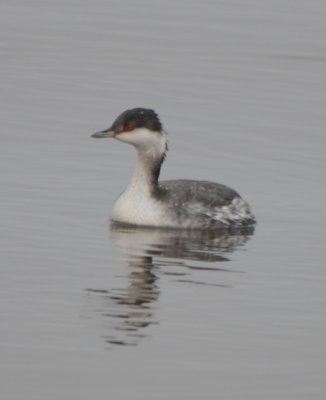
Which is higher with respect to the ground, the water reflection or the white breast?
the white breast

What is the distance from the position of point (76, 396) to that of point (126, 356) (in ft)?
3.57

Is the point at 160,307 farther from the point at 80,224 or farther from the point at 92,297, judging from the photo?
the point at 80,224

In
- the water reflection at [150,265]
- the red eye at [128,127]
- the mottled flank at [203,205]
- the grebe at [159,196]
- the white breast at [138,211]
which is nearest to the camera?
the water reflection at [150,265]

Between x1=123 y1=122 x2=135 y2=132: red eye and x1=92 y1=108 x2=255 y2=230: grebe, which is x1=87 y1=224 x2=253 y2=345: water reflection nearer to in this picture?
x1=92 y1=108 x2=255 y2=230: grebe

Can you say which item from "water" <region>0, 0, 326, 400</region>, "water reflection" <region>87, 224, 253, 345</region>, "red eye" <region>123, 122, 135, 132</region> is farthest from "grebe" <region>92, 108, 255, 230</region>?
"water" <region>0, 0, 326, 400</region>

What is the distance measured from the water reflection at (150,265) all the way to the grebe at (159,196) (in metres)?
0.18

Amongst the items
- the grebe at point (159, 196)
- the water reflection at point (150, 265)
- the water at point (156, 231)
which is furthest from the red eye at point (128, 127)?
the water reflection at point (150, 265)

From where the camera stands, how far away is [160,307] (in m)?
14.5

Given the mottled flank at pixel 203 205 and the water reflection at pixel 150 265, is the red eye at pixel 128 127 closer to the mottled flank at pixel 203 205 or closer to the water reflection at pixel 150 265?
the mottled flank at pixel 203 205

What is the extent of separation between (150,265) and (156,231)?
2.21 meters

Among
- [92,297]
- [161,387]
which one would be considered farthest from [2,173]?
[161,387]

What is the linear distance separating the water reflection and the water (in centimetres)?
3

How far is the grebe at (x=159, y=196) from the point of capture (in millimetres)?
18719

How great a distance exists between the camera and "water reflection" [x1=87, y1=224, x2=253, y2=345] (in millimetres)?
13953
